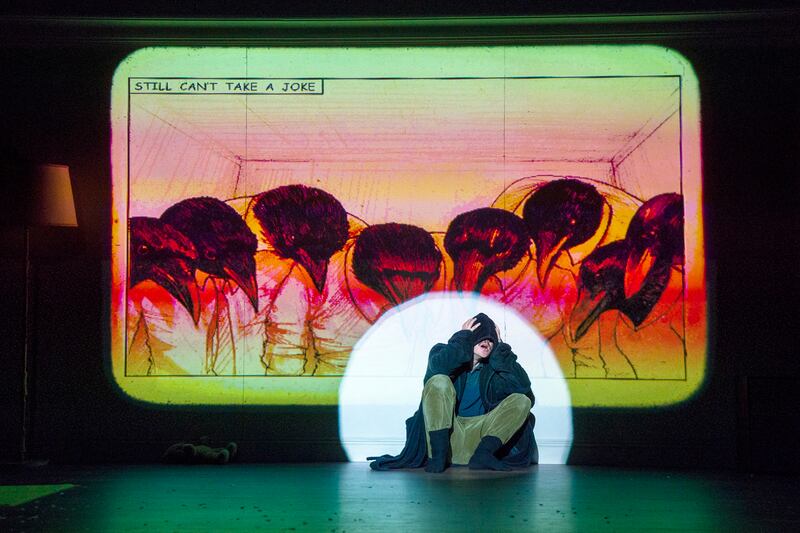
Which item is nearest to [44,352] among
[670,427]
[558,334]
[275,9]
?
[275,9]

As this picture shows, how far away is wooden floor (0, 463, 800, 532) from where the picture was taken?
359cm

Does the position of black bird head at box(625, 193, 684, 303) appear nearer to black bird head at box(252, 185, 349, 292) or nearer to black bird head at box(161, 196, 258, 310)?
black bird head at box(252, 185, 349, 292)

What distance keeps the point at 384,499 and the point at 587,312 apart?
1972 mm

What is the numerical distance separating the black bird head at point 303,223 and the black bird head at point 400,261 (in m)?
0.20

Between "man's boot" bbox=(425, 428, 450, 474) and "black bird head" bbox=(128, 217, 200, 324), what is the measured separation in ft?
Answer: 5.08

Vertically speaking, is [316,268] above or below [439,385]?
above

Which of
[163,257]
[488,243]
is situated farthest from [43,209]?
[488,243]

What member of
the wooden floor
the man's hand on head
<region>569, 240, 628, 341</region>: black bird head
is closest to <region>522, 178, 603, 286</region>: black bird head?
<region>569, 240, 628, 341</region>: black bird head

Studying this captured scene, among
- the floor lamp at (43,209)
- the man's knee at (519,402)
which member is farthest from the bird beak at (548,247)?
the floor lamp at (43,209)

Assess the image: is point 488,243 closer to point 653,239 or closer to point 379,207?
point 379,207

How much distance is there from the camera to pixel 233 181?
5.80m

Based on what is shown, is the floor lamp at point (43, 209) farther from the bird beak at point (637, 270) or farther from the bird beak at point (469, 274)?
the bird beak at point (637, 270)

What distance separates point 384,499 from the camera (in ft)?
13.8

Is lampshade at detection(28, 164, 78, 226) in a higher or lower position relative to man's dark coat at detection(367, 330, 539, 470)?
higher
